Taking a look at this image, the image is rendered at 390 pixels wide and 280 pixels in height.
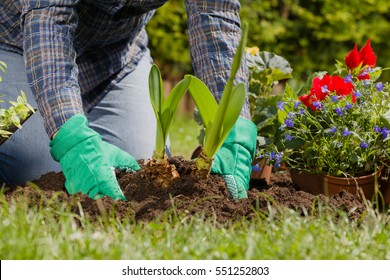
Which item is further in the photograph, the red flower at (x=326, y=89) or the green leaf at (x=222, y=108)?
the red flower at (x=326, y=89)

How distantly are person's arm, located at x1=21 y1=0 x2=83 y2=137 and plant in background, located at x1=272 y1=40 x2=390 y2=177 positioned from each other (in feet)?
2.58

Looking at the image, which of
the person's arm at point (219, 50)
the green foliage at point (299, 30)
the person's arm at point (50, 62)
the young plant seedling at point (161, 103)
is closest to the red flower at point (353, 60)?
the person's arm at point (219, 50)

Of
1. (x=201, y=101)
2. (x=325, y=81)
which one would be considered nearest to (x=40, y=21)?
(x=201, y=101)

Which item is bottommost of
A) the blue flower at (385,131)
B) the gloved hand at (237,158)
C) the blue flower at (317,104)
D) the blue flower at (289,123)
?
the gloved hand at (237,158)

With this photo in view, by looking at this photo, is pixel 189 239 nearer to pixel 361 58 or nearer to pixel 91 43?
pixel 361 58

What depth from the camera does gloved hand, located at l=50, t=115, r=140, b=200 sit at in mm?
2442

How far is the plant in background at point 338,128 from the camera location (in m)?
2.64

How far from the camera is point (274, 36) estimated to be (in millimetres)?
Answer: 6945

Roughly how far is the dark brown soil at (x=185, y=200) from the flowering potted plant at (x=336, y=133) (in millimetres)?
135

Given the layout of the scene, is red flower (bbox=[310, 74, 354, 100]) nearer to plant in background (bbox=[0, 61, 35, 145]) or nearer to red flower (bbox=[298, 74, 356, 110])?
red flower (bbox=[298, 74, 356, 110])

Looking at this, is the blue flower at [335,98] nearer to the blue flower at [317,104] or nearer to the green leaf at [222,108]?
the blue flower at [317,104]
